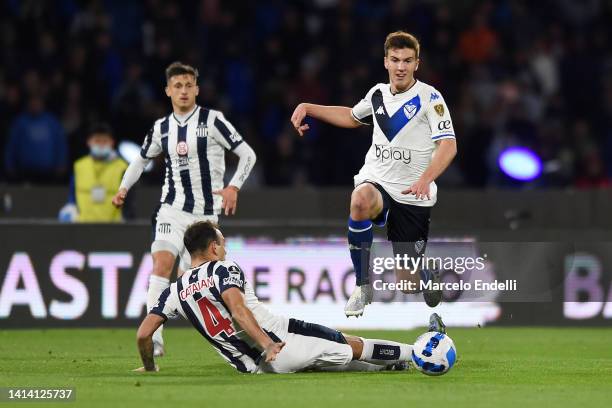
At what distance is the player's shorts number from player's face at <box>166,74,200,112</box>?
232cm

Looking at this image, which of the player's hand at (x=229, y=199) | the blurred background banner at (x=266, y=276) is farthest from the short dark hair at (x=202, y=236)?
the blurred background banner at (x=266, y=276)

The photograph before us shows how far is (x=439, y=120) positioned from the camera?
33.1ft

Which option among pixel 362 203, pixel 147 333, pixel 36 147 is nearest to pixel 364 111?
pixel 362 203

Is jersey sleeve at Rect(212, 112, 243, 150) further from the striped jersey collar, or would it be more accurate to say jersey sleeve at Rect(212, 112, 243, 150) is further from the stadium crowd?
the stadium crowd

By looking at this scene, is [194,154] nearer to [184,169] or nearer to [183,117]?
[184,169]

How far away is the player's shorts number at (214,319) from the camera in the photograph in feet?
31.1

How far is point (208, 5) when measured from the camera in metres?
18.8

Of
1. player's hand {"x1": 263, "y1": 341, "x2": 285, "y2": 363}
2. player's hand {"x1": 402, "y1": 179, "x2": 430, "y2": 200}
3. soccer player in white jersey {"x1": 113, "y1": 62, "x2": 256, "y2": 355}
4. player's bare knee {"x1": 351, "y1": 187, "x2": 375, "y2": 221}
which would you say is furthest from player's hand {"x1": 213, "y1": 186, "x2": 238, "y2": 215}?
player's hand {"x1": 263, "y1": 341, "x2": 285, "y2": 363}

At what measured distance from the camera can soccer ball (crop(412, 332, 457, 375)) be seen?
31.0 ft

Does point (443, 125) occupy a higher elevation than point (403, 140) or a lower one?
higher

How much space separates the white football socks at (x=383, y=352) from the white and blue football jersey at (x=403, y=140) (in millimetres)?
1088

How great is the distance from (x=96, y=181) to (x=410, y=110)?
17.0 ft

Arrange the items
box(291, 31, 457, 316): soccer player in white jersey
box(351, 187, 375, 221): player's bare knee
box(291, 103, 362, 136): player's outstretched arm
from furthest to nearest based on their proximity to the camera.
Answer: box(291, 103, 362, 136): player's outstretched arm < box(291, 31, 457, 316): soccer player in white jersey < box(351, 187, 375, 221): player's bare knee

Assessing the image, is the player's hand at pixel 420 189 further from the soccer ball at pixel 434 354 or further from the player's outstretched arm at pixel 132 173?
the player's outstretched arm at pixel 132 173
